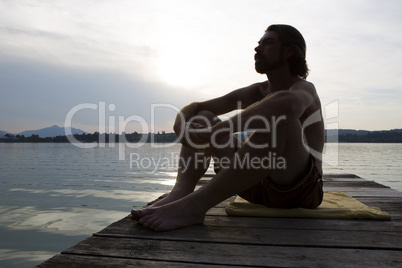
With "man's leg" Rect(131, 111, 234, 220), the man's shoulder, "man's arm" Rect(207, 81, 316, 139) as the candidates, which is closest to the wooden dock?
"man's leg" Rect(131, 111, 234, 220)

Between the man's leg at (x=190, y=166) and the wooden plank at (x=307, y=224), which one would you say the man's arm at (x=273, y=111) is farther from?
the wooden plank at (x=307, y=224)

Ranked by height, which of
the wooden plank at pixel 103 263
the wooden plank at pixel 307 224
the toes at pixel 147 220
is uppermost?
the toes at pixel 147 220

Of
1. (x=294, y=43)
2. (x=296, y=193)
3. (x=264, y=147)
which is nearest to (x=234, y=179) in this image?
(x=264, y=147)

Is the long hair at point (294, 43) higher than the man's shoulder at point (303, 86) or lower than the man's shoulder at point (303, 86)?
higher

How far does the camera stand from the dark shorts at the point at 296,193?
229 centimetres

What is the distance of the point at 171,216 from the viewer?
2078 mm

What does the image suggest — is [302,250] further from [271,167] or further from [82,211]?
[82,211]

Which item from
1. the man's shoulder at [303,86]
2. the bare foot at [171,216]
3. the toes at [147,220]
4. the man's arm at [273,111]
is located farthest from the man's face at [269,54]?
the toes at [147,220]

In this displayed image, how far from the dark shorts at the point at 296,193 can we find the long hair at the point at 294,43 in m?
0.80

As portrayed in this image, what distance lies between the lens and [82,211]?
4.92 meters

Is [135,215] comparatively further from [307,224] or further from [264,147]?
[307,224]

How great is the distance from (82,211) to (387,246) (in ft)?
14.5

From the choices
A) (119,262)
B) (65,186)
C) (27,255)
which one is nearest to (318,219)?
(119,262)

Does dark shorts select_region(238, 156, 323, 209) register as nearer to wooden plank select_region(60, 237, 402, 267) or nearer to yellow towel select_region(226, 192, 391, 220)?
yellow towel select_region(226, 192, 391, 220)
